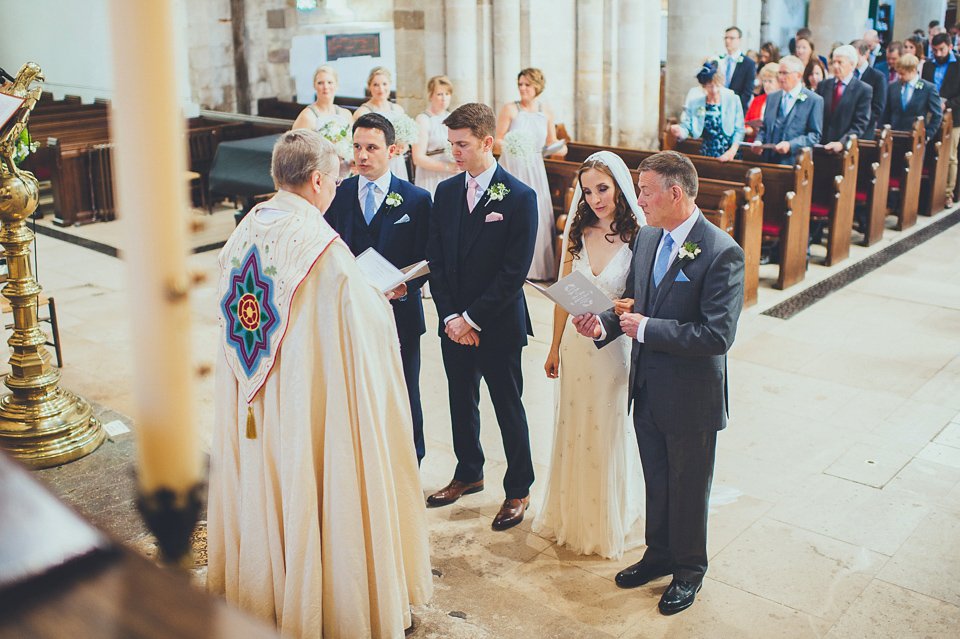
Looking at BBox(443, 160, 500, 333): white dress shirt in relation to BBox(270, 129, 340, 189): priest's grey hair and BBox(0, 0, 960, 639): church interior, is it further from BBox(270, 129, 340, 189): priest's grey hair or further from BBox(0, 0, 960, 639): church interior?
BBox(270, 129, 340, 189): priest's grey hair

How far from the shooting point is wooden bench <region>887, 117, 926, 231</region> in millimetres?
9141

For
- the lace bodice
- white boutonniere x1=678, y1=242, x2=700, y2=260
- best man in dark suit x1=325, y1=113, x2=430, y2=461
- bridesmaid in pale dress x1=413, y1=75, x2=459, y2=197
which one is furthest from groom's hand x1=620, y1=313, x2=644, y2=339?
bridesmaid in pale dress x1=413, y1=75, x2=459, y2=197

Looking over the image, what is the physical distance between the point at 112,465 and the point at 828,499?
338 cm

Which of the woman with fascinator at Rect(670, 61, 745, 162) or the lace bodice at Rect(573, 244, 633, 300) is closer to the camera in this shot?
the lace bodice at Rect(573, 244, 633, 300)

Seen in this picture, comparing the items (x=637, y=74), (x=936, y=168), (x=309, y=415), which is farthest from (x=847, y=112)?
(x=309, y=415)

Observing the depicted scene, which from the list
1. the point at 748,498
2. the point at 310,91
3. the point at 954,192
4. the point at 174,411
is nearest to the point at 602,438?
the point at 748,498

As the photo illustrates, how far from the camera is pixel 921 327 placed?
21.6 feet

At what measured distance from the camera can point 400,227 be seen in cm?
405

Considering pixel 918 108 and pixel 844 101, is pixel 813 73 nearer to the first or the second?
pixel 918 108

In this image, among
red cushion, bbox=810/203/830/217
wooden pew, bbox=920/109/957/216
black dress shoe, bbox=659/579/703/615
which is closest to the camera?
black dress shoe, bbox=659/579/703/615

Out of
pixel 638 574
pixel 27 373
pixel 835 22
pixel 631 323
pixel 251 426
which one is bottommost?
pixel 638 574

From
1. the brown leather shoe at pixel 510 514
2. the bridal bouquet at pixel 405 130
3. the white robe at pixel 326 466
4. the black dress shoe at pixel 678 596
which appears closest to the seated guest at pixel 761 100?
the bridal bouquet at pixel 405 130

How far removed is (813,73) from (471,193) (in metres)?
7.89

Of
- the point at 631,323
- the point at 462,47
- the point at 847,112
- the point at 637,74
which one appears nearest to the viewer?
the point at 631,323
